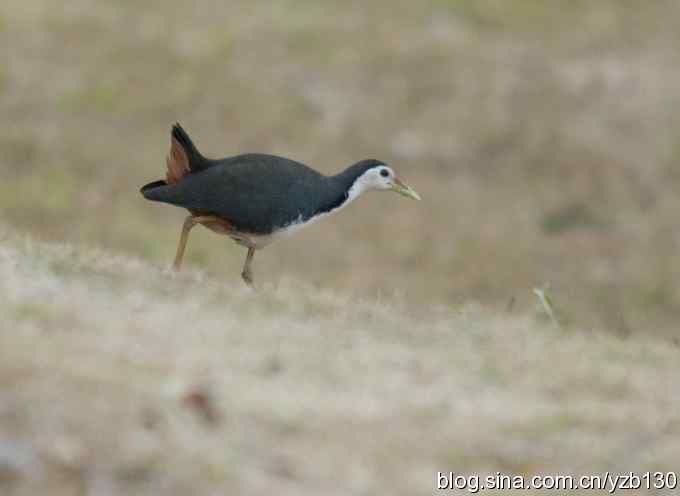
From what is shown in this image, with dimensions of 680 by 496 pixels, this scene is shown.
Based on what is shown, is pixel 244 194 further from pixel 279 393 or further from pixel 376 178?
pixel 279 393

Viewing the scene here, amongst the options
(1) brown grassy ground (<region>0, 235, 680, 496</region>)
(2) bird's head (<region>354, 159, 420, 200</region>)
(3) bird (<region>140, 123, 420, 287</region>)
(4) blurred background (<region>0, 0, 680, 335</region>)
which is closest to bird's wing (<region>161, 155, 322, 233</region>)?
(3) bird (<region>140, 123, 420, 287</region>)

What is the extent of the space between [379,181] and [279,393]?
4581 millimetres

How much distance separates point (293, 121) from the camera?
22922 millimetres

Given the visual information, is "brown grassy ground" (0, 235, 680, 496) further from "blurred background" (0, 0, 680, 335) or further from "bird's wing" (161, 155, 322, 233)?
"blurred background" (0, 0, 680, 335)

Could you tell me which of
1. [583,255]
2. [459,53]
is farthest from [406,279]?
[459,53]

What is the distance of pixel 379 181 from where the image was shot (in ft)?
38.2

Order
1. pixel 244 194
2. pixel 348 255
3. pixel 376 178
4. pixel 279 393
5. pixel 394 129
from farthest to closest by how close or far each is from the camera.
→ pixel 394 129 < pixel 348 255 < pixel 376 178 < pixel 244 194 < pixel 279 393

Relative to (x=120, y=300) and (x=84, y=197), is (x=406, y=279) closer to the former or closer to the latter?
(x=84, y=197)

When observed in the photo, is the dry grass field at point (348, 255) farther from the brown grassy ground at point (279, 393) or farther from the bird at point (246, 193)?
the bird at point (246, 193)

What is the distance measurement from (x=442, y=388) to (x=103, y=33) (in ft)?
55.6

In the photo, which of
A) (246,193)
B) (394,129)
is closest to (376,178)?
(246,193)

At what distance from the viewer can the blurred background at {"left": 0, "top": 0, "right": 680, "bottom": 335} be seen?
64.7ft

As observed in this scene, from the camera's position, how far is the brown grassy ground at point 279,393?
638cm

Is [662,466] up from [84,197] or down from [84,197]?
down
